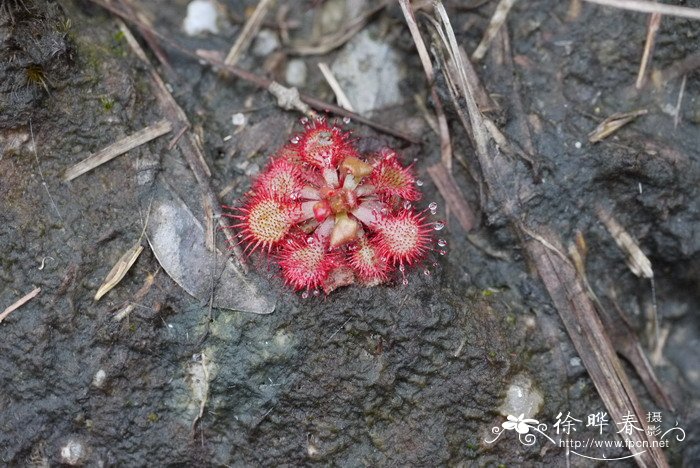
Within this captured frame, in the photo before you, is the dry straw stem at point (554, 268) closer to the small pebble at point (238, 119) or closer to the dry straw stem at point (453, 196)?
the dry straw stem at point (453, 196)

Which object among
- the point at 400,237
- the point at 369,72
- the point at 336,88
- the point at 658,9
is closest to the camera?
the point at 658,9

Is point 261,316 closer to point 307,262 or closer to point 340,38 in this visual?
point 307,262

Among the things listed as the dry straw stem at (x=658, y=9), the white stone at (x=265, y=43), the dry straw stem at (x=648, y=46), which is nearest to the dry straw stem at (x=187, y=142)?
the white stone at (x=265, y=43)

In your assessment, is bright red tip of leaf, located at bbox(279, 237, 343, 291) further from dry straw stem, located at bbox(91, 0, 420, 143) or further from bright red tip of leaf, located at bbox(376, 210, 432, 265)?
dry straw stem, located at bbox(91, 0, 420, 143)

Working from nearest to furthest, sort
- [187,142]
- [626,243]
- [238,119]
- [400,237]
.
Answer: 1. [400,237]
2. [187,142]
3. [626,243]
4. [238,119]

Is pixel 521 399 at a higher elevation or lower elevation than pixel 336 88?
lower

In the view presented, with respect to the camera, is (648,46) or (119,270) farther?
(648,46)

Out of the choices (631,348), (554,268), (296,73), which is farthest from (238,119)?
(631,348)
